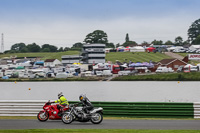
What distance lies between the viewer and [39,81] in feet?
381

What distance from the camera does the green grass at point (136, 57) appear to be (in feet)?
545

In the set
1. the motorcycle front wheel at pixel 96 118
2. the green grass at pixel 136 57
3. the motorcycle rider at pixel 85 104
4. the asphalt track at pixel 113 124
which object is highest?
the green grass at pixel 136 57

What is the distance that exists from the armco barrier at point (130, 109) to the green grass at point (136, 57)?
138 meters

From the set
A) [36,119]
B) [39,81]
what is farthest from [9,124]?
[39,81]

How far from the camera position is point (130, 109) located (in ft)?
78.8

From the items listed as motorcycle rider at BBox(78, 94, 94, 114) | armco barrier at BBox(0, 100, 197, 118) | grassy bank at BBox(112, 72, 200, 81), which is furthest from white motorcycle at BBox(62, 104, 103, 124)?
grassy bank at BBox(112, 72, 200, 81)

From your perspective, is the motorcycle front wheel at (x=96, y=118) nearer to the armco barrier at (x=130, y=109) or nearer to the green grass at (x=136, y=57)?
the armco barrier at (x=130, y=109)

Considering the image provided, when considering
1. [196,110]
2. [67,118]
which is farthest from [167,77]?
[67,118]

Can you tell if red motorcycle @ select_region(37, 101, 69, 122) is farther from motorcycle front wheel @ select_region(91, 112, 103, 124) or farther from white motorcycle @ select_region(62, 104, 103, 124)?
motorcycle front wheel @ select_region(91, 112, 103, 124)

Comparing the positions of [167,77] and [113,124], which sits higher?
[113,124]

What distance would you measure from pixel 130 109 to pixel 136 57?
486 ft

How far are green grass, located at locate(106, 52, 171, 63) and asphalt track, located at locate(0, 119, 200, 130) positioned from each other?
141m

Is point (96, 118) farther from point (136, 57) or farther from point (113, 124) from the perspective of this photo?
point (136, 57)

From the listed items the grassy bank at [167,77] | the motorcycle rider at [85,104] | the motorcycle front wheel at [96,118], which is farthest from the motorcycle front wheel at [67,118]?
the grassy bank at [167,77]
